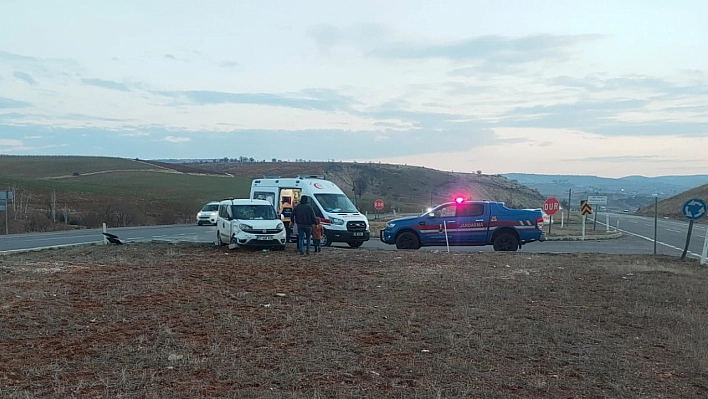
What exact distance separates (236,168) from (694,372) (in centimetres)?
13645

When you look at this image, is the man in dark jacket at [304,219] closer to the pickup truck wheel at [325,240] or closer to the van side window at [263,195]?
the pickup truck wheel at [325,240]

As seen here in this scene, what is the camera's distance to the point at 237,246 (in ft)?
64.4

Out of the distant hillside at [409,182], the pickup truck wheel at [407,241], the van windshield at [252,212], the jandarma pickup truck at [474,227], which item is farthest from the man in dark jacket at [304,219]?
the distant hillside at [409,182]

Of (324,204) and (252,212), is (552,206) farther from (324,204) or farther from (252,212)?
(252,212)

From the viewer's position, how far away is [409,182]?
13738cm

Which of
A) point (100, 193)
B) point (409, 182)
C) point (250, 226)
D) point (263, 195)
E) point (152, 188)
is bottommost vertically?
point (100, 193)

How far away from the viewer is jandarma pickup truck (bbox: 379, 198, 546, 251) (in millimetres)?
20250

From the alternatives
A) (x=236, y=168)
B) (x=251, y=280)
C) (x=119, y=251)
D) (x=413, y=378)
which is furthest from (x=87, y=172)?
(x=413, y=378)

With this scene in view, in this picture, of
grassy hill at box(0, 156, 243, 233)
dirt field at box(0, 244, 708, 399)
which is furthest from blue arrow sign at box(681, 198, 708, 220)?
grassy hill at box(0, 156, 243, 233)

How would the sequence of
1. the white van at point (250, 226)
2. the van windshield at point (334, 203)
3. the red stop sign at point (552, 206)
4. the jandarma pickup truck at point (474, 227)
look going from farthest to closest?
the red stop sign at point (552, 206) → the van windshield at point (334, 203) → the jandarma pickup truck at point (474, 227) → the white van at point (250, 226)

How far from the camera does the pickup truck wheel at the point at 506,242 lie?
20.4m

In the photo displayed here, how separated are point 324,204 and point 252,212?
2599 millimetres

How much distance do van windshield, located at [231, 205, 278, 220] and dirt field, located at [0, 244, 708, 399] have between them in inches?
235

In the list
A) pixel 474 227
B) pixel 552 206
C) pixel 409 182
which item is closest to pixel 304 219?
pixel 474 227
